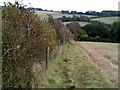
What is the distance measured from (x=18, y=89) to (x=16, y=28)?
162 cm

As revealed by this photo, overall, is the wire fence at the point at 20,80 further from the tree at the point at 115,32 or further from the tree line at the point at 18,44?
the tree at the point at 115,32

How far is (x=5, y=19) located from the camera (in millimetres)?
5176

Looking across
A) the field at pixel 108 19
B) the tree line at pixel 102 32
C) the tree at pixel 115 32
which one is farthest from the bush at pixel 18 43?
the field at pixel 108 19

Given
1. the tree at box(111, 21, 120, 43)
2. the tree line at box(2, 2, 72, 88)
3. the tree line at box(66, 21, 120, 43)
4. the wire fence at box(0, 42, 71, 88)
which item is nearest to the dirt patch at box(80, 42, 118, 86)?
the wire fence at box(0, 42, 71, 88)

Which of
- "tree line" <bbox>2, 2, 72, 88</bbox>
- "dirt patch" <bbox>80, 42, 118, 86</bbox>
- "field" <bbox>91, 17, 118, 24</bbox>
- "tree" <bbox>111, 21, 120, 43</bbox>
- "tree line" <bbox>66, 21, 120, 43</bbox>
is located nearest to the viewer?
"tree line" <bbox>2, 2, 72, 88</bbox>

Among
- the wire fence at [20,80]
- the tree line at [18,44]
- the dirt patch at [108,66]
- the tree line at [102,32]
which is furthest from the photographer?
the tree line at [102,32]

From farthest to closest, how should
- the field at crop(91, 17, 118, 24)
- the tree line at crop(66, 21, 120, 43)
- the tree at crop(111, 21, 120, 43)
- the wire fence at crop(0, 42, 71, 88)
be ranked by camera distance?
the field at crop(91, 17, 118, 24)
the tree line at crop(66, 21, 120, 43)
the tree at crop(111, 21, 120, 43)
the wire fence at crop(0, 42, 71, 88)

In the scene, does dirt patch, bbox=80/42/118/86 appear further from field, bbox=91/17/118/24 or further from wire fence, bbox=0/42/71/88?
field, bbox=91/17/118/24

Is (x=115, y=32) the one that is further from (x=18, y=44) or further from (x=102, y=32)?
(x=18, y=44)

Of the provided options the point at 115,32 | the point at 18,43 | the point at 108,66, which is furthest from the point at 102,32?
the point at 18,43

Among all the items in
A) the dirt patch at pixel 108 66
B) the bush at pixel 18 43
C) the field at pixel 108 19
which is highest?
the bush at pixel 18 43

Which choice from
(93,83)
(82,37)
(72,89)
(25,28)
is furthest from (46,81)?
(82,37)

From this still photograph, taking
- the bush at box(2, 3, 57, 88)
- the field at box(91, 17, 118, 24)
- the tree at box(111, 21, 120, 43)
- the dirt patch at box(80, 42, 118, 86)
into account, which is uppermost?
the bush at box(2, 3, 57, 88)

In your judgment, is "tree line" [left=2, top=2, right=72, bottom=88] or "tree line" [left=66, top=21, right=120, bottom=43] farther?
"tree line" [left=66, top=21, right=120, bottom=43]
